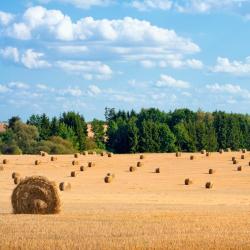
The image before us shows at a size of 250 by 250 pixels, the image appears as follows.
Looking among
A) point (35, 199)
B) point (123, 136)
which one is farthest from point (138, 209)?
point (123, 136)

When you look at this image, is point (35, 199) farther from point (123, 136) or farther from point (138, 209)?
point (123, 136)

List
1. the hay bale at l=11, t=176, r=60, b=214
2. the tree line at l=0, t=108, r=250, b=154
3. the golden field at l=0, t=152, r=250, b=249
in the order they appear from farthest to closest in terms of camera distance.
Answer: the tree line at l=0, t=108, r=250, b=154 → the hay bale at l=11, t=176, r=60, b=214 → the golden field at l=0, t=152, r=250, b=249

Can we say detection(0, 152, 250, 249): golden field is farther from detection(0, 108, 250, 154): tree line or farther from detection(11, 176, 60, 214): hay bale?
detection(0, 108, 250, 154): tree line

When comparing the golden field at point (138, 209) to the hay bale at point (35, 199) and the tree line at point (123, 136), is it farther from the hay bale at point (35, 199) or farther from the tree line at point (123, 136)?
the tree line at point (123, 136)

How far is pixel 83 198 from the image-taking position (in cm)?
3622

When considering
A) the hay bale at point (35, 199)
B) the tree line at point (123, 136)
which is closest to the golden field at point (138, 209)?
the hay bale at point (35, 199)

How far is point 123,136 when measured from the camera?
108m

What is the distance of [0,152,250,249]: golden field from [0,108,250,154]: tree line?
25.4 meters

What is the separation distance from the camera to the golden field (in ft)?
59.2

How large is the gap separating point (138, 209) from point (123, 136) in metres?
80.0

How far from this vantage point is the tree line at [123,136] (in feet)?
303

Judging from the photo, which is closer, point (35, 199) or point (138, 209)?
point (35, 199)

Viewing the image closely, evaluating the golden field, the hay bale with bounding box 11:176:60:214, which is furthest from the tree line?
the hay bale with bounding box 11:176:60:214

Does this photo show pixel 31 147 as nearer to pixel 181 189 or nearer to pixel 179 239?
pixel 181 189
